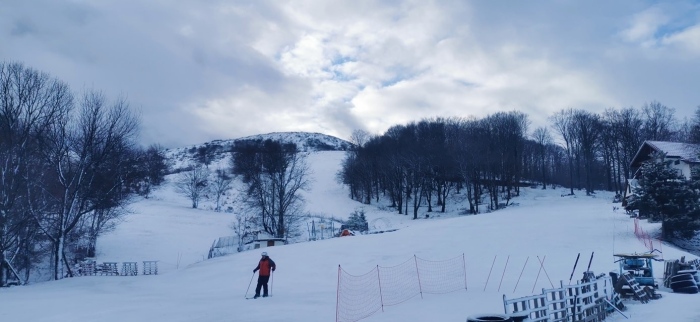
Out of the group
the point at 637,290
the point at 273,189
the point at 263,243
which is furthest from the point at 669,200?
the point at 273,189

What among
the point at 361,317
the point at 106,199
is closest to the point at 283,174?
the point at 106,199

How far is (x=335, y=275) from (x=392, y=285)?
5039 millimetres

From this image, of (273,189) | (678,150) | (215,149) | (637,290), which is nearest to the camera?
(637,290)

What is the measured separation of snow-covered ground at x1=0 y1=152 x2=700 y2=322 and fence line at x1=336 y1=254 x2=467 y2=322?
0.53 metres

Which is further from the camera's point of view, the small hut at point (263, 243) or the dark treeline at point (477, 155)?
the dark treeline at point (477, 155)

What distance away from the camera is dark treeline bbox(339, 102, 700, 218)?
6856cm

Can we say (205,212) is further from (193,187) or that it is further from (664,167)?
(664,167)

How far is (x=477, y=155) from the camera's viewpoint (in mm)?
66250

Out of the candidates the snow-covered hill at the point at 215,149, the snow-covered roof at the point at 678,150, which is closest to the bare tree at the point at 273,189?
the snow-covered roof at the point at 678,150

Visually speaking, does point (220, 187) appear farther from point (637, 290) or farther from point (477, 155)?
point (637, 290)

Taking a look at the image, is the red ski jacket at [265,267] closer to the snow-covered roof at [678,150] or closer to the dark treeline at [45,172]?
the dark treeline at [45,172]

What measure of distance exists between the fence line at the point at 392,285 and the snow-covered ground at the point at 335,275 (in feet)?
1.74

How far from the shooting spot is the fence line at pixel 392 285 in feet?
54.5

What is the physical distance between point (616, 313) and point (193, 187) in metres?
70.7
